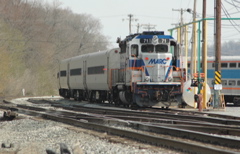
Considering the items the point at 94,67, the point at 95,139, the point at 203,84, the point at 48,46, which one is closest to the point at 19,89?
the point at 48,46

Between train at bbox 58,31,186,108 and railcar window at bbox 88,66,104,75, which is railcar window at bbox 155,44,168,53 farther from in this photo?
railcar window at bbox 88,66,104,75

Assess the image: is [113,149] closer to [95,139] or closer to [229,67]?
[95,139]

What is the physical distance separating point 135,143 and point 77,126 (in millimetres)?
4233

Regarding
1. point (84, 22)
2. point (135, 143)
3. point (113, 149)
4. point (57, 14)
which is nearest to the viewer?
point (113, 149)

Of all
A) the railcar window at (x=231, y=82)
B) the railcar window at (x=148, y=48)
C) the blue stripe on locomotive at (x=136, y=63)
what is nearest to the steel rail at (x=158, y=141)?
the blue stripe on locomotive at (x=136, y=63)

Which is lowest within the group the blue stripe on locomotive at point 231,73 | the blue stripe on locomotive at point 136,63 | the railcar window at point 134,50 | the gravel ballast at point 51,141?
the gravel ballast at point 51,141

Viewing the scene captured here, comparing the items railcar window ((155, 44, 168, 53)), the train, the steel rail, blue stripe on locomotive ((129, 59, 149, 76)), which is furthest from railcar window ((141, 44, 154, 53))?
the steel rail

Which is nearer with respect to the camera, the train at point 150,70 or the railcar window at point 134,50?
the train at point 150,70

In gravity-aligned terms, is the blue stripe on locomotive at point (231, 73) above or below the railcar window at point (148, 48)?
below

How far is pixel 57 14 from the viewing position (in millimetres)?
79188

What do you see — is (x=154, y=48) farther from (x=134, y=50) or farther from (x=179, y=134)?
(x=179, y=134)

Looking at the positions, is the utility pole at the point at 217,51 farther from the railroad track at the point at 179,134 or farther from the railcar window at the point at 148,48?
the railroad track at the point at 179,134

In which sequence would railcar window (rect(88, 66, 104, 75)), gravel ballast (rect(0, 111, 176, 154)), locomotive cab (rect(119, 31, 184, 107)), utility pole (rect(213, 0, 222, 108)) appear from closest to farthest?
gravel ballast (rect(0, 111, 176, 154))
locomotive cab (rect(119, 31, 184, 107))
utility pole (rect(213, 0, 222, 108))
railcar window (rect(88, 66, 104, 75))

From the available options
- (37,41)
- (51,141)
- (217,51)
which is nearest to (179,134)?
(51,141)
